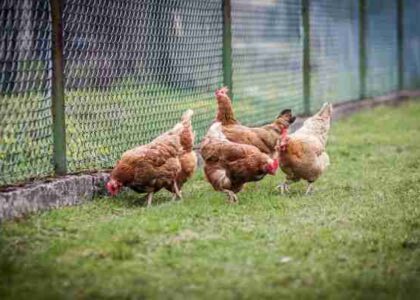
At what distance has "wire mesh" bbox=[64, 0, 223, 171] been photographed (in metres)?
7.44

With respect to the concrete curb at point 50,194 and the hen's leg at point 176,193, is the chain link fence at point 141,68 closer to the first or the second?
the concrete curb at point 50,194

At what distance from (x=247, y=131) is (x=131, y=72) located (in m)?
1.19

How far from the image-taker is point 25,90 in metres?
6.59

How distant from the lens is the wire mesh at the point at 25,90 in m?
6.36

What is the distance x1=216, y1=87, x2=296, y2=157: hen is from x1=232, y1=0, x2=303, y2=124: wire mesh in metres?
1.97

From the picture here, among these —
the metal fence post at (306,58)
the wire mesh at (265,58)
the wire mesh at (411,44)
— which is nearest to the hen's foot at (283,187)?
the wire mesh at (265,58)

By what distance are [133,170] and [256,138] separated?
5.12 feet

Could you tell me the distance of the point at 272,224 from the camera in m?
6.46

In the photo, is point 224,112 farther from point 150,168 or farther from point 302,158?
point 150,168

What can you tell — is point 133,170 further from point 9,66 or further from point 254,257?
point 254,257

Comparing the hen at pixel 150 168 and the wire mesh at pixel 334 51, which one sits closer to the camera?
the hen at pixel 150 168

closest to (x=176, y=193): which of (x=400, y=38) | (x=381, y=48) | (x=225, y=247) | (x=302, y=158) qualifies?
(x=302, y=158)

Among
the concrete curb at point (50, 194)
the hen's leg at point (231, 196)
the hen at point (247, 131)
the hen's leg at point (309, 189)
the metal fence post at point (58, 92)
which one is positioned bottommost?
the hen's leg at point (309, 189)

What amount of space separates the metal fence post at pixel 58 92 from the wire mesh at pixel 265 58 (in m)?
3.86
